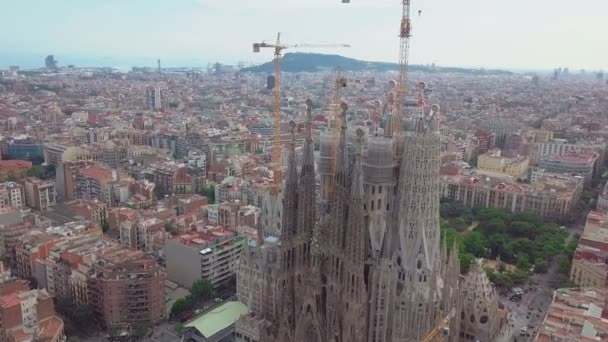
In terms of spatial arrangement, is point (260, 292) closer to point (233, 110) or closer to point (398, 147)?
point (398, 147)

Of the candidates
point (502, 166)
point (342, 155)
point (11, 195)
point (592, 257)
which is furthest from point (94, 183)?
point (502, 166)

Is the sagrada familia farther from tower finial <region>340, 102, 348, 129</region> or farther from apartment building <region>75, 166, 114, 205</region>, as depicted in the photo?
apartment building <region>75, 166, 114, 205</region>

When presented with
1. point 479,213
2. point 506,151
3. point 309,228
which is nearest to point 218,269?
point 309,228

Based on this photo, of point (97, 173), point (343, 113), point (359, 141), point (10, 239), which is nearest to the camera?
point (359, 141)

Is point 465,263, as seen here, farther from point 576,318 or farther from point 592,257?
point 576,318

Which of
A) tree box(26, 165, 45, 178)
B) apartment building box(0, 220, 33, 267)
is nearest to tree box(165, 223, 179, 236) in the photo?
apartment building box(0, 220, 33, 267)

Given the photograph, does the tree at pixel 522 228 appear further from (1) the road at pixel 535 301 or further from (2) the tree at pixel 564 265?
(2) the tree at pixel 564 265
